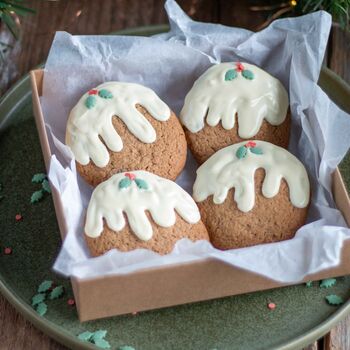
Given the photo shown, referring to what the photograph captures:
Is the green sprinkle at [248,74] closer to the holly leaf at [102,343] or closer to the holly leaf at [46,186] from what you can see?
the holly leaf at [46,186]

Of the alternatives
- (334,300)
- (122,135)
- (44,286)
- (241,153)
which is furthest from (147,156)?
(334,300)

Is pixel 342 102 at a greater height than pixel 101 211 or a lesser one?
lesser

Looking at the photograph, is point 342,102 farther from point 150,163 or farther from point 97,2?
point 97,2

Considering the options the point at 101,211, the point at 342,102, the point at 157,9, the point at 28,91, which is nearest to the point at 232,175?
the point at 101,211

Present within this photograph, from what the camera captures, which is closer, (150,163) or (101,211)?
(101,211)

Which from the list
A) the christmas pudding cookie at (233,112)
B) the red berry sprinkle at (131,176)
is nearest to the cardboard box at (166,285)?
the red berry sprinkle at (131,176)
